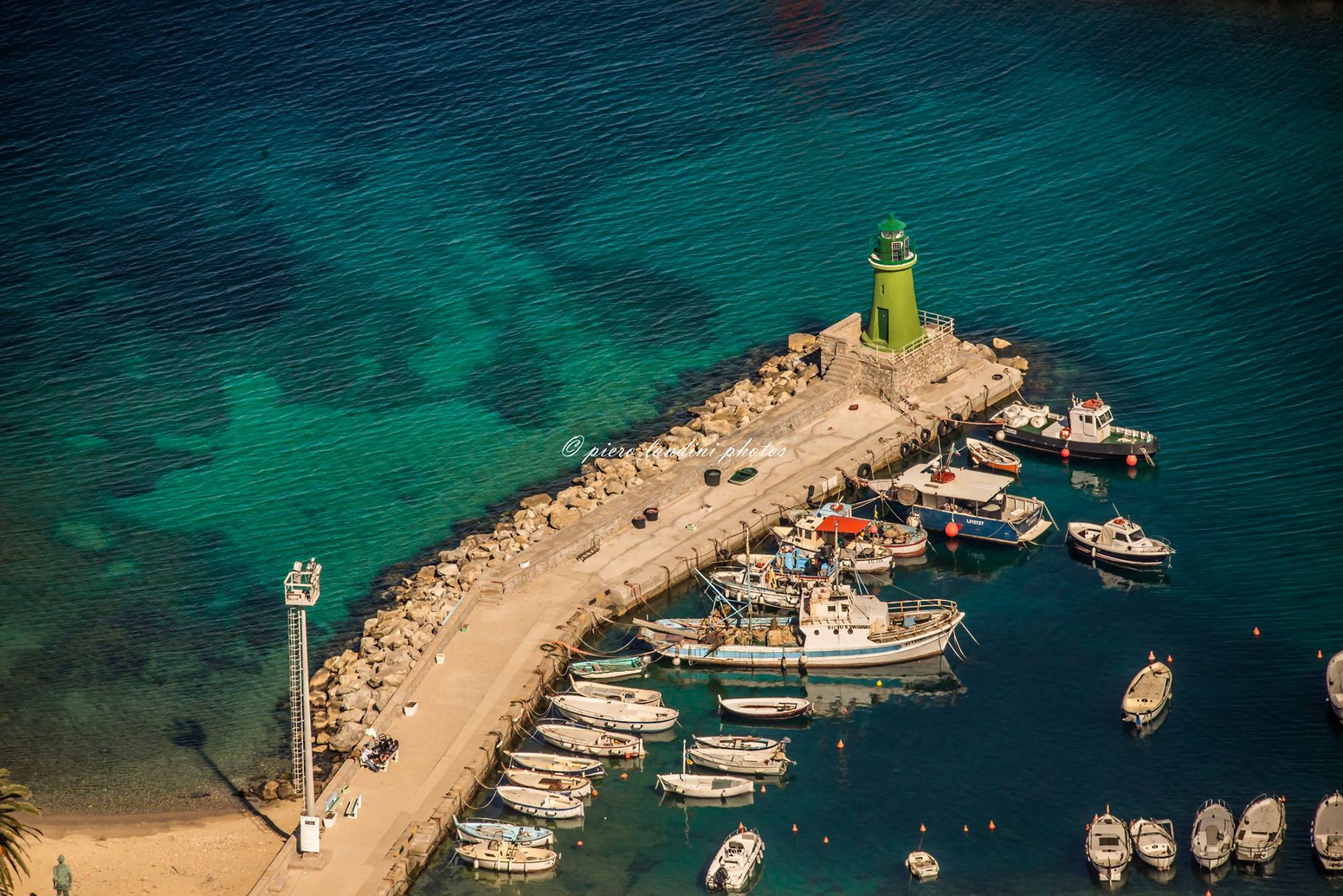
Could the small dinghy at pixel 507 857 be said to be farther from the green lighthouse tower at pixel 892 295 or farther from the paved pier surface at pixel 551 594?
the green lighthouse tower at pixel 892 295

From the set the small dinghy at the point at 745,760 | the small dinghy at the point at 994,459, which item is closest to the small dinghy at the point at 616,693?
the small dinghy at the point at 745,760

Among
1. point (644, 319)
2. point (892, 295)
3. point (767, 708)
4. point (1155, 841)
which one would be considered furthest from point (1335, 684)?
point (644, 319)

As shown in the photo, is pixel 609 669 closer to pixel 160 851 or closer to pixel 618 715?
pixel 618 715

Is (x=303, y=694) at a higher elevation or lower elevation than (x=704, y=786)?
higher

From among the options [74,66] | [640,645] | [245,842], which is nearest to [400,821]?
[245,842]

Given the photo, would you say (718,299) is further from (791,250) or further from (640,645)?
(640,645)
